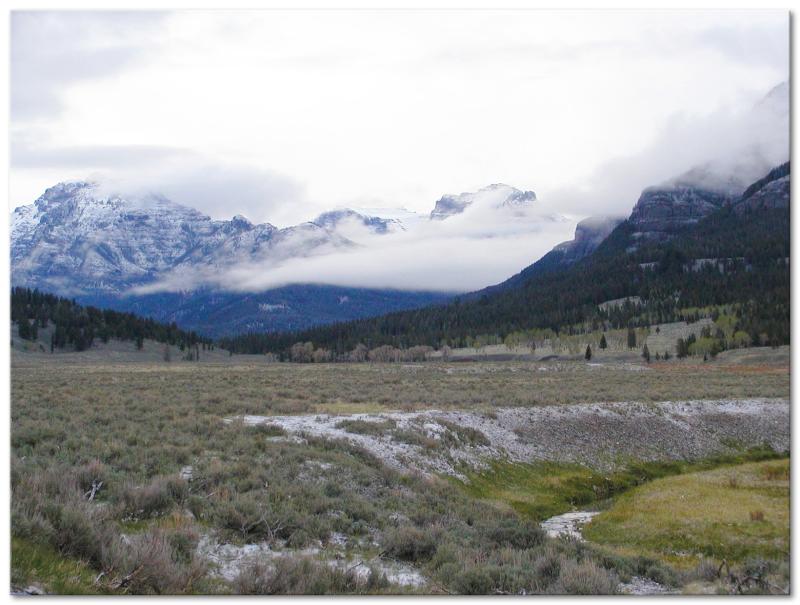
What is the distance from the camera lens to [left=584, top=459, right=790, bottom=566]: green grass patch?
53.2 feet

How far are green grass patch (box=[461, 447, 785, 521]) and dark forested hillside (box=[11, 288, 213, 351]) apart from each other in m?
137

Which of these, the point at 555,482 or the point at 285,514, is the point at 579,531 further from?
the point at 285,514

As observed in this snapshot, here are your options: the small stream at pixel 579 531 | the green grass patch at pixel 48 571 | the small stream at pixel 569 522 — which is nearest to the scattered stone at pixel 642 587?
the small stream at pixel 579 531

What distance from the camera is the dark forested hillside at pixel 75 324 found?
138625mm

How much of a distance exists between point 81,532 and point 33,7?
10.5 meters

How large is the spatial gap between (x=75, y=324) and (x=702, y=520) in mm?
155817

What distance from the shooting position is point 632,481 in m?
27.3

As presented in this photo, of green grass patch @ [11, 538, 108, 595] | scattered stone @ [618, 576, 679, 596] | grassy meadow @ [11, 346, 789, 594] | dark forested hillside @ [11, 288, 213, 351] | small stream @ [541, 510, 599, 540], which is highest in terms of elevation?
dark forested hillside @ [11, 288, 213, 351]

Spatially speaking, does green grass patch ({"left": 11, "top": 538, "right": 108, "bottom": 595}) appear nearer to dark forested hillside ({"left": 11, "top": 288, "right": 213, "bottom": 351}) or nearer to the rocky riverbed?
the rocky riverbed

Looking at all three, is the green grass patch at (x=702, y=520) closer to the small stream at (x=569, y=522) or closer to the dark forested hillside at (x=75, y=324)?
the small stream at (x=569, y=522)

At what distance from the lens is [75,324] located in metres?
147

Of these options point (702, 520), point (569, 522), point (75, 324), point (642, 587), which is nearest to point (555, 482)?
point (569, 522)

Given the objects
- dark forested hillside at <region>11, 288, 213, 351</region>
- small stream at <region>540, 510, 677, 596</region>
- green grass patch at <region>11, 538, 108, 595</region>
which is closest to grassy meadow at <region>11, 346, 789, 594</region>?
green grass patch at <region>11, 538, 108, 595</region>

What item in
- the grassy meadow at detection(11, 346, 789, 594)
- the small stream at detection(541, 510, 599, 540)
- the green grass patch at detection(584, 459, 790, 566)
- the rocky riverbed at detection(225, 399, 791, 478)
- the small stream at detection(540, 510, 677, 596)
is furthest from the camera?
the rocky riverbed at detection(225, 399, 791, 478)
